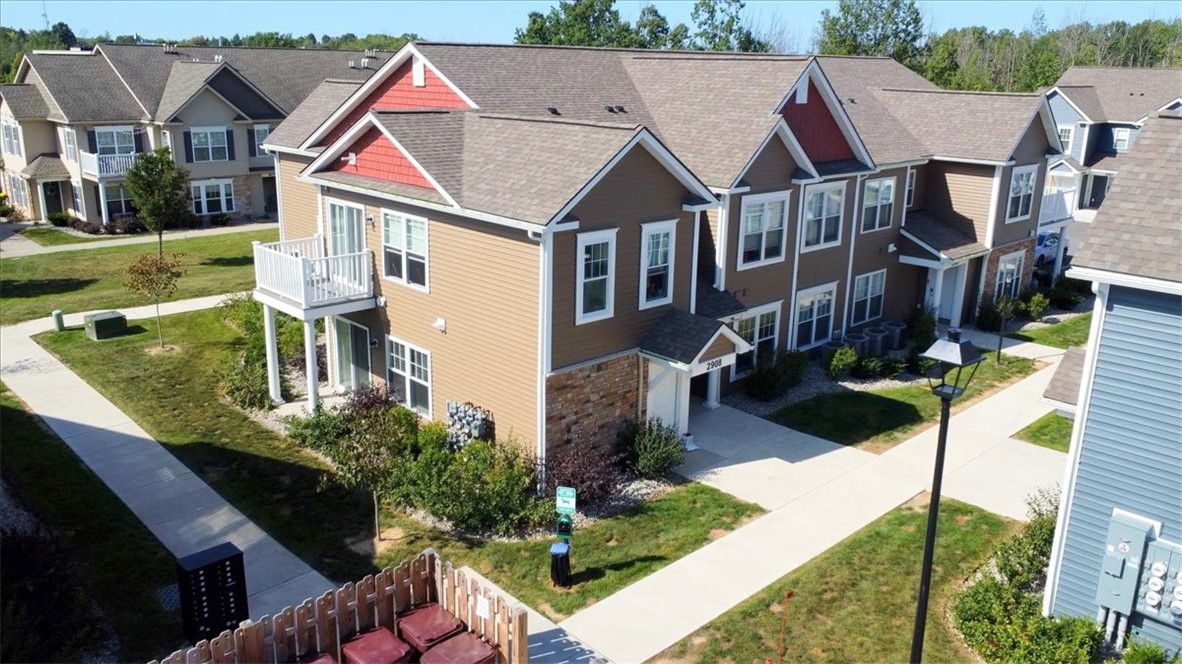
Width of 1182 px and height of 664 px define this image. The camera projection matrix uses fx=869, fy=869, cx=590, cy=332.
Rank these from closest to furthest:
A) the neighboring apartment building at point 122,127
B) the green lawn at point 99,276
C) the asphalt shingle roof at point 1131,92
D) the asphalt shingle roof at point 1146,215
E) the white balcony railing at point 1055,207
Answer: the asphalt shingle roof at point 1146,215 < the green lawn at point 99,276 < the white balcony railing at point 1055,207 < the neighboring apartment building at point 122,127 < the asphalt shingle roof at point 1131,92

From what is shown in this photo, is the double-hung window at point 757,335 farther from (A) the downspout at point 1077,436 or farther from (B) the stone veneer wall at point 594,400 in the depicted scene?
(A) the downspout at point 1077,436

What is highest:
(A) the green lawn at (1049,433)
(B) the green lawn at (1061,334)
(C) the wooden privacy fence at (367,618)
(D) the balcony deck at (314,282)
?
(D) the balcony deck at (314,282)

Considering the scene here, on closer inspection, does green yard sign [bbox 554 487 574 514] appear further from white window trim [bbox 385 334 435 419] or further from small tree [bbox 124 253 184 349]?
small tree [bbox 124 253 184 349]

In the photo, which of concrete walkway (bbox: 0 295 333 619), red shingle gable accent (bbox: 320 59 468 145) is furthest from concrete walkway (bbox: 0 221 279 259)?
red shingle gable accent (bbox: 320 59 468 145)

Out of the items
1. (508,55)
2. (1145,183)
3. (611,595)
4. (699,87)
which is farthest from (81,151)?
(1145,183)

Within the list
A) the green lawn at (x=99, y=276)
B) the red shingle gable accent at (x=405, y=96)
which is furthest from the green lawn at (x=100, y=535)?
the green lawn at (x=99, y=276)

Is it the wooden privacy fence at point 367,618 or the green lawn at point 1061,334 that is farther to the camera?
the green lawn at point 1061,334

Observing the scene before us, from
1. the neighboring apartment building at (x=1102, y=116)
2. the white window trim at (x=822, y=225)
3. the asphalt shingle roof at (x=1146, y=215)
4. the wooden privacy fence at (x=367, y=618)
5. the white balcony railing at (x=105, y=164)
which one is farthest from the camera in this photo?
the neighboring apartment building at (x=1102, y=116)
